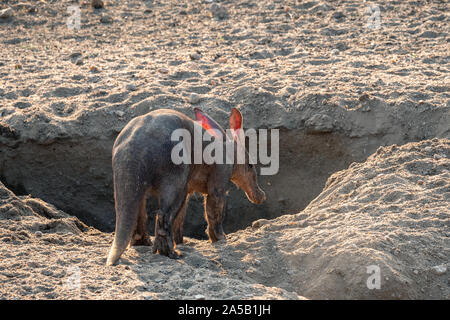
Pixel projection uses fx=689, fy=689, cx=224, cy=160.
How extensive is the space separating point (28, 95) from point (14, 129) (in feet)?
2.95

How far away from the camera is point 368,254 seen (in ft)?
17.3

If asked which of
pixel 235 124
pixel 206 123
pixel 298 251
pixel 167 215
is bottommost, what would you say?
pixel 298 251

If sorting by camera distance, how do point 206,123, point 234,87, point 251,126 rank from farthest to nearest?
point 234,87 < point 251,126 < point 206,123

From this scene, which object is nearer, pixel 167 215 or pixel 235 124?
pixel 167 215

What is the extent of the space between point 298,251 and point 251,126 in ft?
9.41

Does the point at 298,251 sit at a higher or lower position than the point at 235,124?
lower

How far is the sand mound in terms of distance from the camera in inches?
194

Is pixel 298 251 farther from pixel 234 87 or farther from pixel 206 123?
pixel 234 87

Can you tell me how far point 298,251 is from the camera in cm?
582

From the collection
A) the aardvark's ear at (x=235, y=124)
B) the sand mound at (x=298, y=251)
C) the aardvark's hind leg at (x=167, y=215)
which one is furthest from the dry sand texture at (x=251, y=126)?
the aardvark's ear at (x=235, y=124)

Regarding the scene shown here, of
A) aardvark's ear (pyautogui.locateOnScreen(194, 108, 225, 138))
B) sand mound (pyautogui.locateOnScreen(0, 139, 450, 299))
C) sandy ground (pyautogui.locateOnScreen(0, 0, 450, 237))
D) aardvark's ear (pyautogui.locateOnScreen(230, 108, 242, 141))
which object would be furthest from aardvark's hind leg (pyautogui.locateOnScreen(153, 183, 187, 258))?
sandy ground (pyautogui.locateOnScreen(0, 0, 450, 237))

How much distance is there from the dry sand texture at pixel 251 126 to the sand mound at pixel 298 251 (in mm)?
18

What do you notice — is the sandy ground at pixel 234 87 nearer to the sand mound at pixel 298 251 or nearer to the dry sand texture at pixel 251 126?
the dry sand texture at pixel 251 126

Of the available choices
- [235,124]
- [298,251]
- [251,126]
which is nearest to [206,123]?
[235,124]
